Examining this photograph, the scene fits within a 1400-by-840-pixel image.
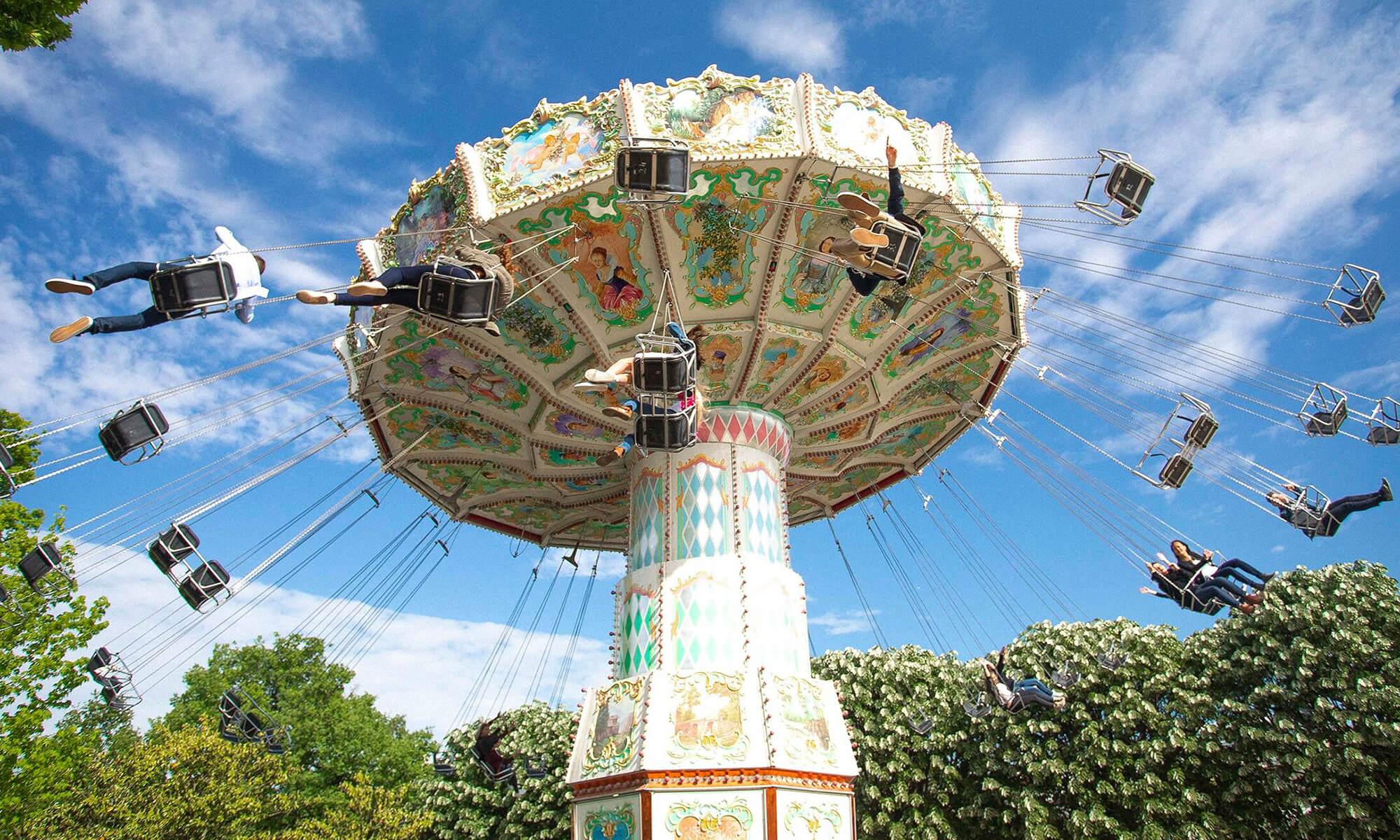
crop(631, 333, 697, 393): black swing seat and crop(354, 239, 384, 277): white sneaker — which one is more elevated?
crop(354, 239, 384, 277): white sneaker

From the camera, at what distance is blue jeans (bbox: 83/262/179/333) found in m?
7.34

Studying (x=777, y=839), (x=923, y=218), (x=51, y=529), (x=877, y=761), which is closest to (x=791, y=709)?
(x=777, y=839)

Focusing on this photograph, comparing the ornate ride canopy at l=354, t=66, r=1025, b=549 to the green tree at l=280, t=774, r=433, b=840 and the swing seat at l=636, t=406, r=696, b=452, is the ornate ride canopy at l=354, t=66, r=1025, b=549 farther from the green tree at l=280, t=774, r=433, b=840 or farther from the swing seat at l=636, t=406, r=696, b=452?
the green tree at l=280, t=774, r=433, b=840

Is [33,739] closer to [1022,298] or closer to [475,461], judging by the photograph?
[475,461]

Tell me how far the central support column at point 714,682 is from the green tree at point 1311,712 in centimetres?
733

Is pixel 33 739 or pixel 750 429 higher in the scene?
pixel 750 429

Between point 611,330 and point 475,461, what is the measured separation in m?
4.16

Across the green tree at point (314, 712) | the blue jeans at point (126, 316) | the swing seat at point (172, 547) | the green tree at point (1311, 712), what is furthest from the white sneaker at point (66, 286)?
the green tree at point (314, 712)

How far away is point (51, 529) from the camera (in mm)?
17000

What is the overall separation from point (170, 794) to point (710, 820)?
43.2 ft

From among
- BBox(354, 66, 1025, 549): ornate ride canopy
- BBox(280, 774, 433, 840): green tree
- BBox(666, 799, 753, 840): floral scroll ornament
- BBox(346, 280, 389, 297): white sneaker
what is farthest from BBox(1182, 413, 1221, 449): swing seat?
BBox(280, 774, 433, 840): green tree

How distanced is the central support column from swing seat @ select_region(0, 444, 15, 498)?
6.59m

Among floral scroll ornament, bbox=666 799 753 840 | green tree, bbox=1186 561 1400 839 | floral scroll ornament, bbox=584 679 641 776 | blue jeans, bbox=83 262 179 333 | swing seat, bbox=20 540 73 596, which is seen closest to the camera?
blue jeans, bbox=83 262 179 333

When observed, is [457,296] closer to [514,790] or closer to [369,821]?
[369,821]
